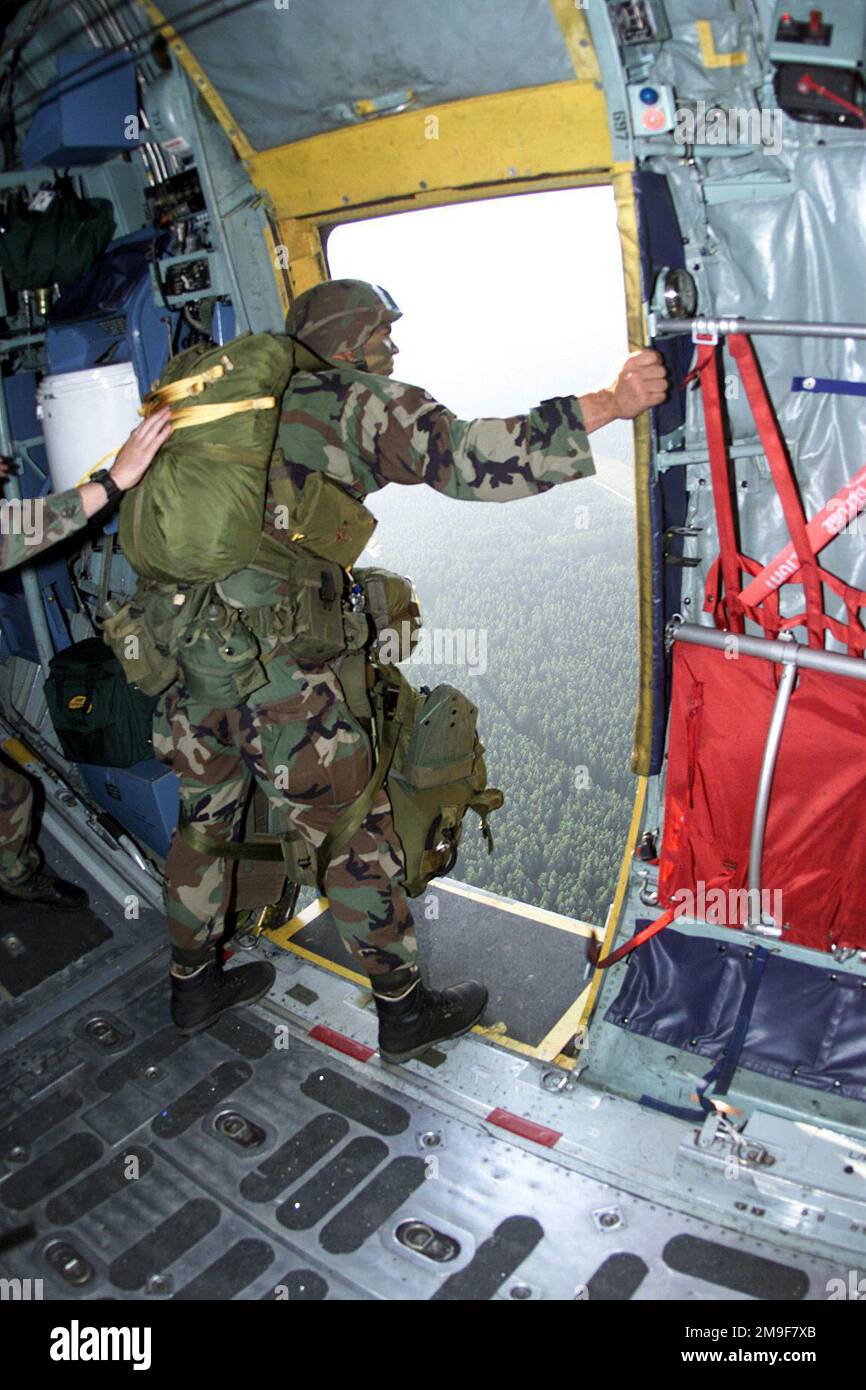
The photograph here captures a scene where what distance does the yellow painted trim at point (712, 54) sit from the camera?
8.07 ft

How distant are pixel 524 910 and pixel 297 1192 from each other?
1.65 m

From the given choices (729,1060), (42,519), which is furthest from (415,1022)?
(42,519)

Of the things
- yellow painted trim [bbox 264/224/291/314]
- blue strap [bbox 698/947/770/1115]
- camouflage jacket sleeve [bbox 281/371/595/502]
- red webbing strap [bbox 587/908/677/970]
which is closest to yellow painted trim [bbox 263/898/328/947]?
red webbing strap [bbox 587/908/677/970]

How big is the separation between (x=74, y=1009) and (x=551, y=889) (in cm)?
318

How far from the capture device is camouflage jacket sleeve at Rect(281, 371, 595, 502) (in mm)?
2641

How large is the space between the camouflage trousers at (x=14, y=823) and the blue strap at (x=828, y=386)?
321 centimetres

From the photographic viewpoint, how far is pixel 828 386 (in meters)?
2.71

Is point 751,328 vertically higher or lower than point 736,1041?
higher

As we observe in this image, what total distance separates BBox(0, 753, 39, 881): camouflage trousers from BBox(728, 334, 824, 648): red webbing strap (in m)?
3.08

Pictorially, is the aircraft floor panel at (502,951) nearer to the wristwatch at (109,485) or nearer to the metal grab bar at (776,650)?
the metal grab bar at (776,650)

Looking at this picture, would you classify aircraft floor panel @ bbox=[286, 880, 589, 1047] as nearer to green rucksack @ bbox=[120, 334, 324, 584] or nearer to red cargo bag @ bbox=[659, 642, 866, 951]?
red cargo bag @ bbox=[659, 642, 866, 951]

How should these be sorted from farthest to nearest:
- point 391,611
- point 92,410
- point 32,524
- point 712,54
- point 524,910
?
point 524,910, point 92,410, point 391,611, point 32,524, point 712,54

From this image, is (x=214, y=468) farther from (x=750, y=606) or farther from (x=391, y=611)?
(x=750, y=606)

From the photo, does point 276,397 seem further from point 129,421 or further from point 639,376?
point 129,421
